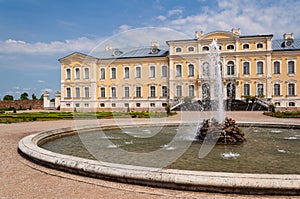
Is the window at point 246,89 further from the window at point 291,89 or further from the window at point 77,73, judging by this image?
the window at point 77,73

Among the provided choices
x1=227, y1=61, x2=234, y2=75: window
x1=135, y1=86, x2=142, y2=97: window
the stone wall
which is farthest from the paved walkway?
the stone wall

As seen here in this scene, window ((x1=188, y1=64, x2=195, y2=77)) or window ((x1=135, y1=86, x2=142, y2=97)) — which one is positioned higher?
window ((x1=188, y1=64, x2=195, y2=77))

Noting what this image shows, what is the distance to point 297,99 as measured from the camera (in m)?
35.5

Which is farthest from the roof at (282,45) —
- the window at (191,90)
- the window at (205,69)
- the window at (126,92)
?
the window at (126,92)

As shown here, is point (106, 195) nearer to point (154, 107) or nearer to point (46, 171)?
point (46, 171)

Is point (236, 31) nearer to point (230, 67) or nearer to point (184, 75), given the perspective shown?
point (230, 67)

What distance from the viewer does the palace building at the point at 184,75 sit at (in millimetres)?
35875

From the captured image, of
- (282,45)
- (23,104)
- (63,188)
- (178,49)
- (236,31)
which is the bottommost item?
(63,188)

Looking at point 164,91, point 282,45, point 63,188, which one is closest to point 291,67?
point 282,45

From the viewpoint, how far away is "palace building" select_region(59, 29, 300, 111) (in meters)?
35.9

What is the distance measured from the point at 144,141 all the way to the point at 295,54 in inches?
1280

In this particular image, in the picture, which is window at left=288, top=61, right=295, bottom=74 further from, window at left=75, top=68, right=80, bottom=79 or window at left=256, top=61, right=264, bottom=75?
window at left=75, top=68, right=80, bottom=79

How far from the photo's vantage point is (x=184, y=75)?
38.9 m

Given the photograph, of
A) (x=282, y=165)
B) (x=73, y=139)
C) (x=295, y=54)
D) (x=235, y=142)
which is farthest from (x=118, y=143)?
(x=295, y=54)
